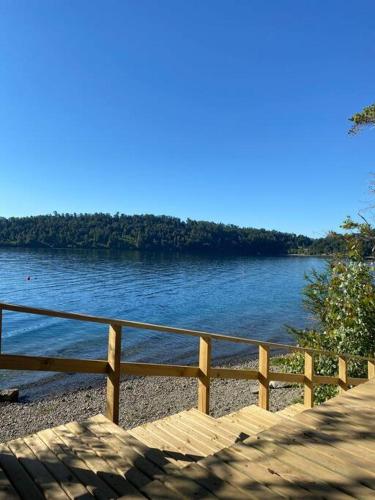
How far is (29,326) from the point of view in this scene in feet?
73.8

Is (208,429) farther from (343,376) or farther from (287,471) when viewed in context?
(343,376)

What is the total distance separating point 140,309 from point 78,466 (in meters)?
29.9

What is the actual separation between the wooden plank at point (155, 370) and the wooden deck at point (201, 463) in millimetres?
500

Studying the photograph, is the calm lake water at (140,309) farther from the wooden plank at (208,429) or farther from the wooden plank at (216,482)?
the wooden plank at (216,482)

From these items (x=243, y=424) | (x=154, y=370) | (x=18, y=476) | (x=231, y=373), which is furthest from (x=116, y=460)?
(x=231, y=373)

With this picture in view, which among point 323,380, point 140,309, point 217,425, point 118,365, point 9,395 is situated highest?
point 118,365

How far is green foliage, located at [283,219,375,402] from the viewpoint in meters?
8.68

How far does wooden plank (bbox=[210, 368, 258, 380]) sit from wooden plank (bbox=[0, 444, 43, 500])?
242 centimetres

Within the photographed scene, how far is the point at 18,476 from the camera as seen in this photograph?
2527 mm

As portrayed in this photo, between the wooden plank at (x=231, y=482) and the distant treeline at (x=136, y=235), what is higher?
the distant treeline at (x=136, y=235)

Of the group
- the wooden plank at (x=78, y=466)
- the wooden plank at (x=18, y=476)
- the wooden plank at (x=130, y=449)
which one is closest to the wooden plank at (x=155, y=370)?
the wooden plank at (x=130, y=449)

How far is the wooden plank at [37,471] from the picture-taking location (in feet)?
7.64

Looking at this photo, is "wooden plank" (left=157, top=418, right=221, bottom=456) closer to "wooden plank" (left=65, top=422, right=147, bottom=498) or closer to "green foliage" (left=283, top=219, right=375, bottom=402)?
"wooden plank" (left=65, top=422, right=147, bottom=498)

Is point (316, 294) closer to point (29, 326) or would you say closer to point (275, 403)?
point (275, 403)
